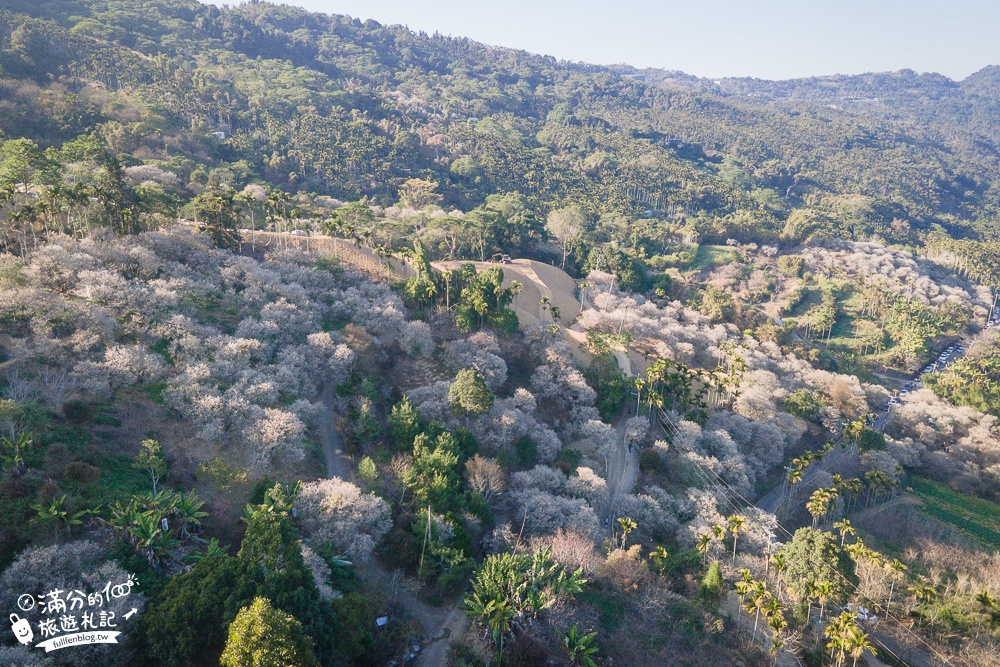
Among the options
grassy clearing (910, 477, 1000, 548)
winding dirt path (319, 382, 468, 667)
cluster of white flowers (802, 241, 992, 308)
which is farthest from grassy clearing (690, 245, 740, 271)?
winding dirt path (319, 382, 468, 667)

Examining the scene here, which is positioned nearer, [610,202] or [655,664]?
[655,664]

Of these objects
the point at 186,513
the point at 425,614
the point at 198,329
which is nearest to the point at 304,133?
the point at 198,329

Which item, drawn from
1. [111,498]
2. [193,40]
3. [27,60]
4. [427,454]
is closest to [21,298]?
[111,498]

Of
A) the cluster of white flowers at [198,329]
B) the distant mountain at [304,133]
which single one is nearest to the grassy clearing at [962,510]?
the cluster of white flowers at [198,329]

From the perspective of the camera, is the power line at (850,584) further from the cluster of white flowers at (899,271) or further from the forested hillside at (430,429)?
the cluster of white flowers at (899,271)

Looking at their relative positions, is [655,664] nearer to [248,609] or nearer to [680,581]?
[680,581]

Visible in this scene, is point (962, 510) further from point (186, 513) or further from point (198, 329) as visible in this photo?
point (198, 329)

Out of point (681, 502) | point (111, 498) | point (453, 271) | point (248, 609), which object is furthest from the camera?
point (453, 271)
